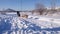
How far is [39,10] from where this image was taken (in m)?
58.5

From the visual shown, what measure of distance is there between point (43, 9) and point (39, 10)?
209 cm

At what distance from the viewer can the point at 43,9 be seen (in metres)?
59.4
